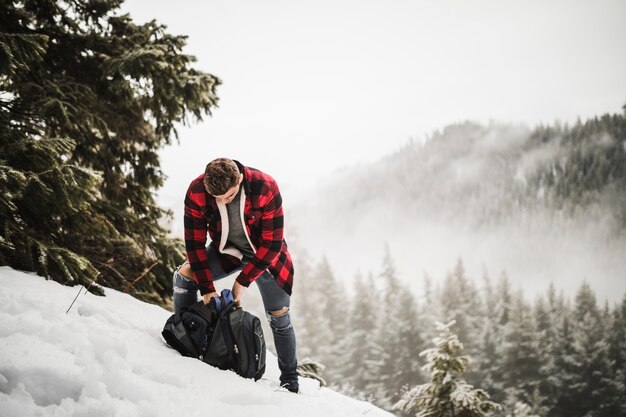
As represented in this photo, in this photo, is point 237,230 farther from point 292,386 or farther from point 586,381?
point 586,381

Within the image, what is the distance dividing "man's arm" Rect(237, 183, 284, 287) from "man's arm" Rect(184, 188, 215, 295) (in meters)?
0.30

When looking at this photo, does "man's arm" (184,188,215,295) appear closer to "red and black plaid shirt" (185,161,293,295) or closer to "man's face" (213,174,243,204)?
"red and black plaid shirt" (185,161,293,295)

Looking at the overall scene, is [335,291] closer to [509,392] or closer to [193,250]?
[509,392]

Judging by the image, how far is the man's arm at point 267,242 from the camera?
122 inches

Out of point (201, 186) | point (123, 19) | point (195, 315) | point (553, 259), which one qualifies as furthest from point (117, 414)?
point (553, 259)

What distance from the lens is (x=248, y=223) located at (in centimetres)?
313

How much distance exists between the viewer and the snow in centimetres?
194

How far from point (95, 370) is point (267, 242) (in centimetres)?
155

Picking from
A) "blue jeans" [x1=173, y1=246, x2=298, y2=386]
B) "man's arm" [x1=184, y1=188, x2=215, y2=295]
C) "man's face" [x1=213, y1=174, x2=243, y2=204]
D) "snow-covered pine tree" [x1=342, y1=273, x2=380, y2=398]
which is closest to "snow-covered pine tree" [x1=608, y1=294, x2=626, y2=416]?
"snow-covered pine tree" [x1=342, y1=273, x2=380, y2=398]

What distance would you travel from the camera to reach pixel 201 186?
3.00 meters

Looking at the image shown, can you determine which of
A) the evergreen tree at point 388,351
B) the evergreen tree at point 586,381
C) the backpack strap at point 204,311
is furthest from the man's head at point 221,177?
the evergreen tree at point 586,381

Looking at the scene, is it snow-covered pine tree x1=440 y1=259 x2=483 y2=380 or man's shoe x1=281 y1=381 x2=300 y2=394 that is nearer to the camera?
man's shoe x1=281 y1=381 x2=300 y2=394

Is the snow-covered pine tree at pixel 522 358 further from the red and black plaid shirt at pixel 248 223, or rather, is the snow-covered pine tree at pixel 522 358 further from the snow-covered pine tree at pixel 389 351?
the red and black plaid shirt at pixel 248 223

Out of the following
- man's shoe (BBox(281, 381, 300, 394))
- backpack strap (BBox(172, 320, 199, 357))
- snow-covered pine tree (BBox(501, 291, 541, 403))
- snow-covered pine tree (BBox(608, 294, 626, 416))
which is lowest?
man's shoe (BBox(281, 381, 300, 394))
